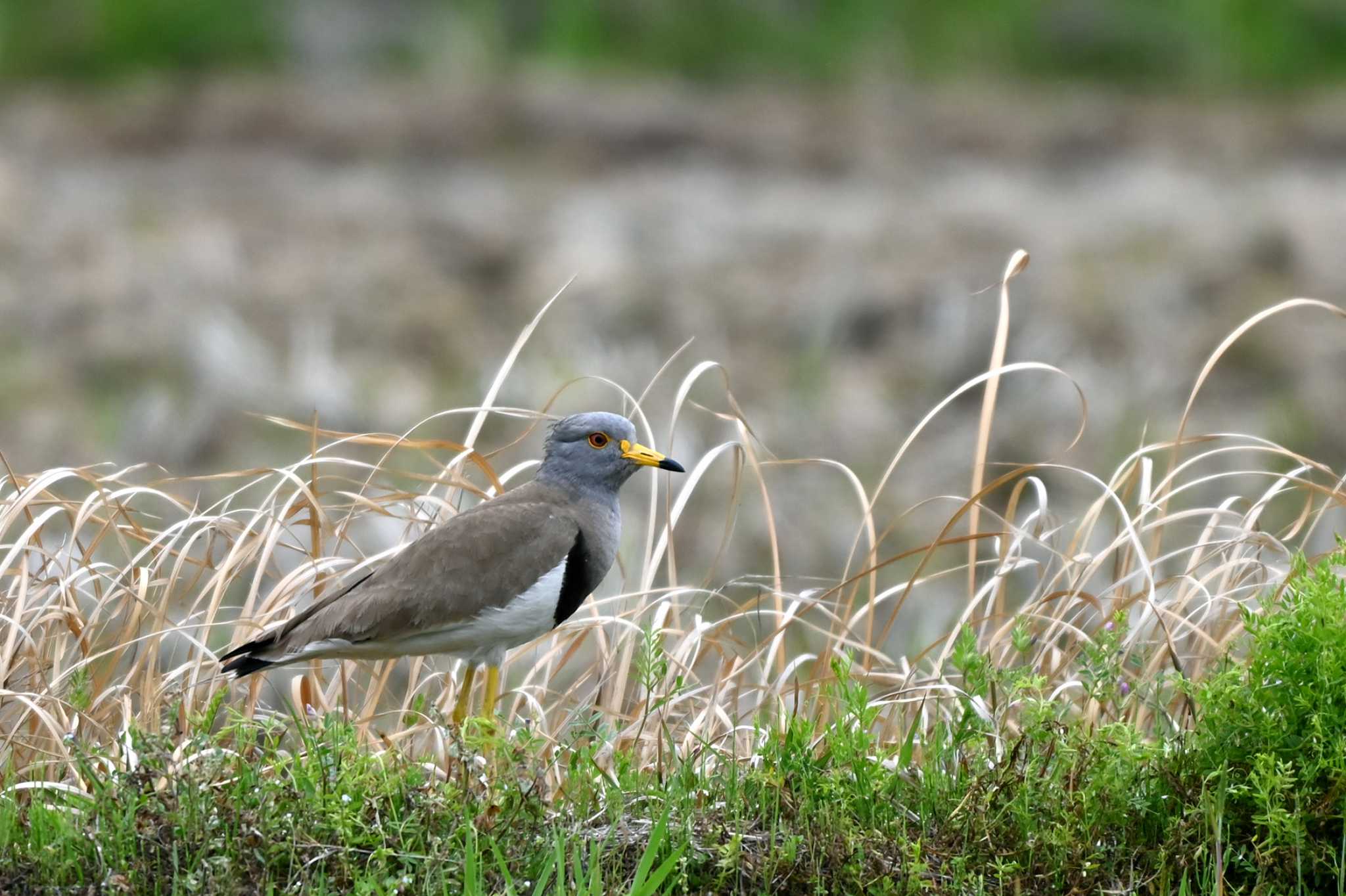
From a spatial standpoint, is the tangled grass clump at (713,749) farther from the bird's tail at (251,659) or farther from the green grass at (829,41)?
the green grass at (829,41)

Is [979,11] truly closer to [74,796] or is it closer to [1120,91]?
[1120,91]

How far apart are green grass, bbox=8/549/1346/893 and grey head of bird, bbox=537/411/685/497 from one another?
36.9 inches

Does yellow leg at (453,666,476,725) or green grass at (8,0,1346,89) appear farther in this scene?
green grass at (8,0,1346,89)

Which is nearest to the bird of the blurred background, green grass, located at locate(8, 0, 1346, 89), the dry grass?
A: the dry grass

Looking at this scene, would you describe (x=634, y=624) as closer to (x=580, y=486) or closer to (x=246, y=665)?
(x=580, y=486)

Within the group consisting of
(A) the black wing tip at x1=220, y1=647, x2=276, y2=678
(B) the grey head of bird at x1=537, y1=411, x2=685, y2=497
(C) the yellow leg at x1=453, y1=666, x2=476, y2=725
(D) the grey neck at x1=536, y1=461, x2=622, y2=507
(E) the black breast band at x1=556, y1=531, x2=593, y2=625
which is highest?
Answer: (B) the grey head of bird at x1=537, y1=411, x2=685, y2=497

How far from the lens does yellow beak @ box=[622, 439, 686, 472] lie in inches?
180

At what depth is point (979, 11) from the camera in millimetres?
13836

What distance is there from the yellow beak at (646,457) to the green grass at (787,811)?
800mm

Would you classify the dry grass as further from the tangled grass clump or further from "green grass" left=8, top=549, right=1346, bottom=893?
"green grass" left=8, top=549, right=1346, bottom=893

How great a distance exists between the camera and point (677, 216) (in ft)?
40.5

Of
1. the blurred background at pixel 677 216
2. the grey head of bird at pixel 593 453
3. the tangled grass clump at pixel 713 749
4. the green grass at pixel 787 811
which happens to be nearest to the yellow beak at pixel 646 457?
the grey head of bird at pixel 593 453

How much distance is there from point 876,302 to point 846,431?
131cm

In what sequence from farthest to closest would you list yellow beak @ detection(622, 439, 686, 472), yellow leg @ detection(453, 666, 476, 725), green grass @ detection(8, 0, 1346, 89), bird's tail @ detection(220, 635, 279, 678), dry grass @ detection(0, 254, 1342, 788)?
green grass @ detection(8, 0, 1346, 89) < yellow beak @ detection(622, 439, 686, 472) < yellow leg @ detection(453, 666, 476, 725) < dry grass @ detection(0, 254, 1342, 788) < bird's tail @ detection(220, 635, 279, 678)
